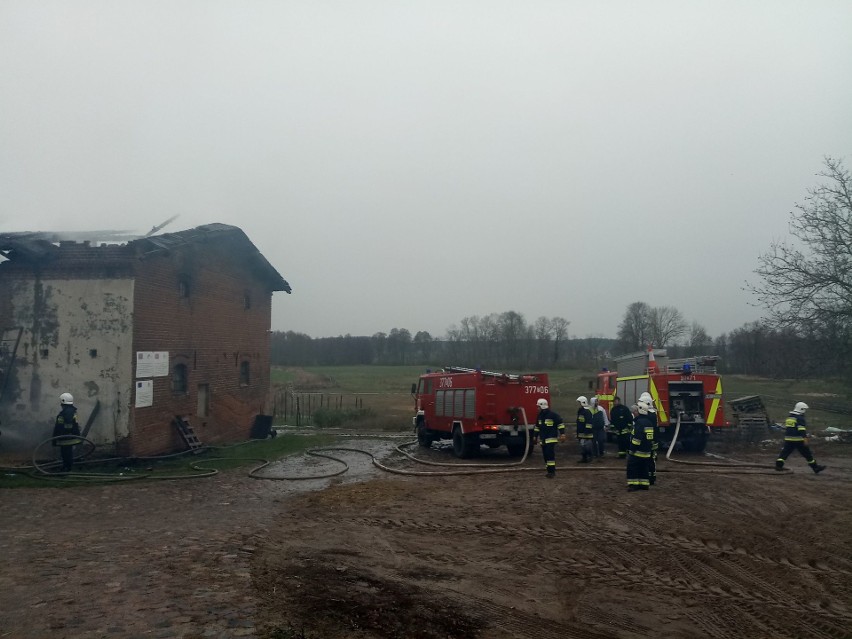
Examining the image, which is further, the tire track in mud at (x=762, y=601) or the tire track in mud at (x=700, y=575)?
the tire track in mud at (x=700, y=575)

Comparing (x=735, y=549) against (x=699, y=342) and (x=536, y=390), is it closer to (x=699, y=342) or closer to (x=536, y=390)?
(x=536, y=390)

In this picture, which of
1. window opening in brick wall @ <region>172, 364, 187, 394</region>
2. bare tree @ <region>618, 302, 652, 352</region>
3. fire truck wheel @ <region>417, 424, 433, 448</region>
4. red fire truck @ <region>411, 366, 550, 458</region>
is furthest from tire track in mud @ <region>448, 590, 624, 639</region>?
bare tree @ <region>618, 302, 652, 352</region>

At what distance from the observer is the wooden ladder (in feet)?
58.4

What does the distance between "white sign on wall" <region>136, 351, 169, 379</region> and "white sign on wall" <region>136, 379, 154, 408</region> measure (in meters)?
0.19

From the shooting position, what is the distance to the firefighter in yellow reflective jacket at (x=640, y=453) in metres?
11.2

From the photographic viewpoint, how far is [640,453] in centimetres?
1133

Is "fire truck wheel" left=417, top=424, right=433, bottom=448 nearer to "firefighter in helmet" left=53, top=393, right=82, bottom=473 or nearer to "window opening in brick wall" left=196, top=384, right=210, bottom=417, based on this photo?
"window opening in brick wall" left=196, top=384, right=210, bottom=417

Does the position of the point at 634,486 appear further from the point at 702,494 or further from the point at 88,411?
the point at 88,411

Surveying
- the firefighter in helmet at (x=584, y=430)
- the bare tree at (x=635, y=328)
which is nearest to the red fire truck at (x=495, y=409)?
the firefighter in helmet at (x=584, y=430)

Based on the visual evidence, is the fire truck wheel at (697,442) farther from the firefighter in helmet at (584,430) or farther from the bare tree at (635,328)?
the bare tree at (635,328)

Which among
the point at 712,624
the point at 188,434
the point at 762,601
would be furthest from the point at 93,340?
the point at 762,601

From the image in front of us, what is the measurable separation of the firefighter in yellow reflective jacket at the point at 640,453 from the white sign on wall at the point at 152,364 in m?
12.1

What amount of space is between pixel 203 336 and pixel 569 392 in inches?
1318

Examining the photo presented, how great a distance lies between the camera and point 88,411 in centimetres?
1590
